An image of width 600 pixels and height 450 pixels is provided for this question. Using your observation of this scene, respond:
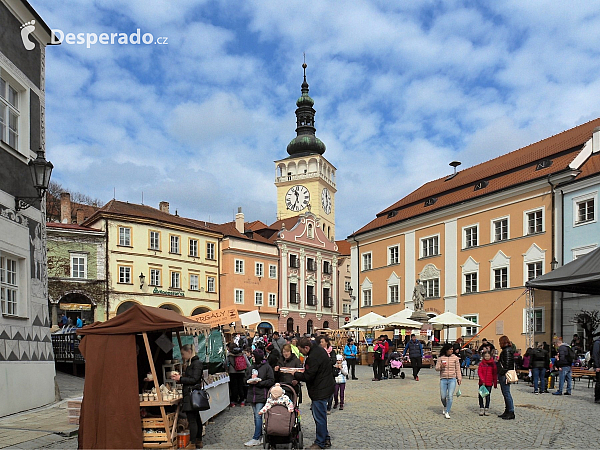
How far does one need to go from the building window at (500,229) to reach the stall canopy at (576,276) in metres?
13.4

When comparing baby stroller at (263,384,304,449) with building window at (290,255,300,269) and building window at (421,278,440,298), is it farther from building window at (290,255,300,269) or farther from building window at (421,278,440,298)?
building window at (290,255,300,269)

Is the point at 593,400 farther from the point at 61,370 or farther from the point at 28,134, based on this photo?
the point at 61,370

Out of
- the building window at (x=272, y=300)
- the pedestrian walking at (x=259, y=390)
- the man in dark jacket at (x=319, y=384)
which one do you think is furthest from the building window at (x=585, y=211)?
the building window at (x=272, y=300)

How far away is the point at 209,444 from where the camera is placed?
395 inches

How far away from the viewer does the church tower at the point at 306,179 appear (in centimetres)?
7688

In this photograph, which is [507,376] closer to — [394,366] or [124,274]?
[394,366]

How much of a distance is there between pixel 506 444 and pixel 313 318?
2179 inches

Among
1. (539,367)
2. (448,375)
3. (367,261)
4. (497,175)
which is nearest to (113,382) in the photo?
(448,375)

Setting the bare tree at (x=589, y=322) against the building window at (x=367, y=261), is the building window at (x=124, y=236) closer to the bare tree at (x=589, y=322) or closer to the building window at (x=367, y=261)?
the building window at (x=367, y=261)

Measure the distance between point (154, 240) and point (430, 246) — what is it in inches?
889

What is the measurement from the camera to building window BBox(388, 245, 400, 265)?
1708 inches

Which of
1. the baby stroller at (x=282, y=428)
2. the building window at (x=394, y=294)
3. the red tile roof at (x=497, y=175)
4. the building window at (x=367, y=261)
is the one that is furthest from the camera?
the building window at (x=367, y=261)

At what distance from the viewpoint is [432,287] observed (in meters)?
39.6

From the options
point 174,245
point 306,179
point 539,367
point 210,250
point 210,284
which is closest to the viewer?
point 539,367
